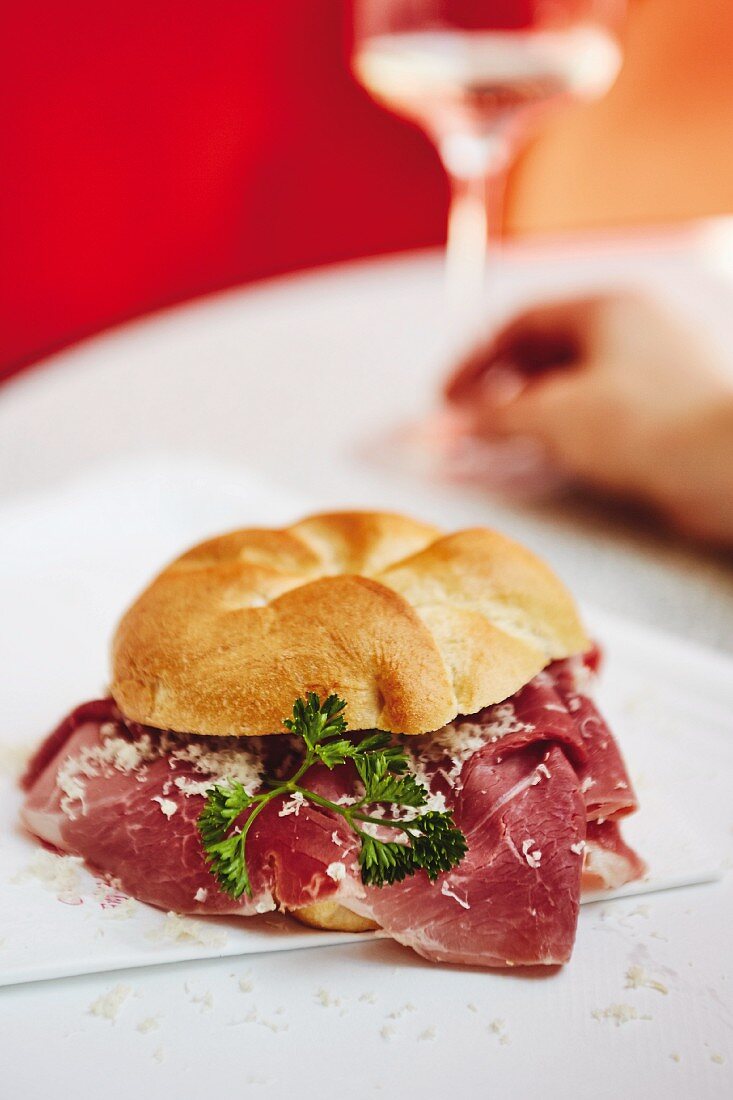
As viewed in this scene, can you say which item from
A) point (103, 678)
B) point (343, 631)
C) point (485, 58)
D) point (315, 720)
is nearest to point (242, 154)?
point (485, 58)

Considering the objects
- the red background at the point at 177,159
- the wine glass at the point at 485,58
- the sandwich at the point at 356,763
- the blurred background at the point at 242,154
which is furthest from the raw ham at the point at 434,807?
the red background at the point at 177,159

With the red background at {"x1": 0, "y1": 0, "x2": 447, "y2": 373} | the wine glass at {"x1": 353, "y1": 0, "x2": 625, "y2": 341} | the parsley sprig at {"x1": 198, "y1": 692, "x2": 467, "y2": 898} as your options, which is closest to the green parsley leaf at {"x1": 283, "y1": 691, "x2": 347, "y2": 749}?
the parsley sprig at {"x1": 198, "y1": 692, "x2": 467, "y2": 898}

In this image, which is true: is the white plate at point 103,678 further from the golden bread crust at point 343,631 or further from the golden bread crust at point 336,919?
the golden bread crust at point 343,631

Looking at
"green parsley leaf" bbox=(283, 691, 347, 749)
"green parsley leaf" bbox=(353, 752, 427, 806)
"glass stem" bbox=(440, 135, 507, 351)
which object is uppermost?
"glass stem" bbox=(440, 135, 507, 351)

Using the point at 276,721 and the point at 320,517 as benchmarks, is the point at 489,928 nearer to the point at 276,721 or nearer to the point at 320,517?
the point at 276,721

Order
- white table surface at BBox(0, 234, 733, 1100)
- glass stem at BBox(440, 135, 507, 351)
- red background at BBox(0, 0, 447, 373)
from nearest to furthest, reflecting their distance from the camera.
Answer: white table surface at BBox(0, 234, 733, 1100), glass stem at BBox(440, 135, 507, 351), red background at BBox(0, 0, 447, 373)

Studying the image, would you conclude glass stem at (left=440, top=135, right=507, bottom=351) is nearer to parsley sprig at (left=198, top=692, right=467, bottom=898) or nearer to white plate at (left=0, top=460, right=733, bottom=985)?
white plate at (left=0, top=460, right=733, bottom=985)

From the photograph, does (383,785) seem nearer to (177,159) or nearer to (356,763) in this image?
(356,763)
